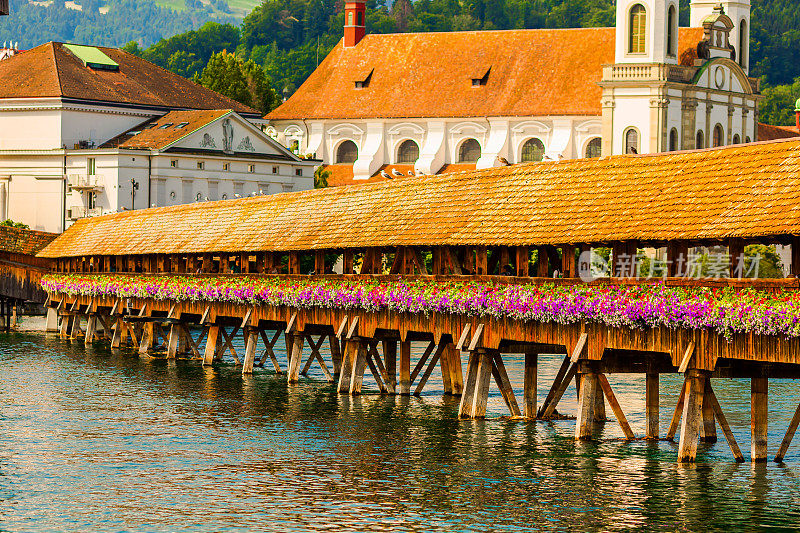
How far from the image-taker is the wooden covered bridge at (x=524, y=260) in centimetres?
3356

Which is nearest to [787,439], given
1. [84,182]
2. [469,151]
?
[84,182]

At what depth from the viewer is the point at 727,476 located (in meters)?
33.8

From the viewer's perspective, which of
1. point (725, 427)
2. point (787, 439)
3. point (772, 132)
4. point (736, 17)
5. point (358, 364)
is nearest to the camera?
point (787, 439)

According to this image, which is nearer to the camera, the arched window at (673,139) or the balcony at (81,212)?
the balcony at (81,212)

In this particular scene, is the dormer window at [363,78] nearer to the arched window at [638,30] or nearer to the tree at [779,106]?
the arched window at [638,30]

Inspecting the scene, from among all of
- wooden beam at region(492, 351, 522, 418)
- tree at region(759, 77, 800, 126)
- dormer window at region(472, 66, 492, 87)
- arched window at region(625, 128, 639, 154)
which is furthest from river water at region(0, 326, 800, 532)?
tree at region(759, 77, 800, 126)

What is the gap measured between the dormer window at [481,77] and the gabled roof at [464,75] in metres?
0.12

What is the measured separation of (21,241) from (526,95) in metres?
51.8

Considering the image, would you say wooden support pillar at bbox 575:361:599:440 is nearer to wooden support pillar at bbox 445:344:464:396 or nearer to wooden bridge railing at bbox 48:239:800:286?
wooden bridge railing at bbox 48:239:800:286

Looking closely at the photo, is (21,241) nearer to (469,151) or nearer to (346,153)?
(469,151)

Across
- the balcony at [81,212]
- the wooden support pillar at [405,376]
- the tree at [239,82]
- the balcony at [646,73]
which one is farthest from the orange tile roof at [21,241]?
the tree at [239,82]

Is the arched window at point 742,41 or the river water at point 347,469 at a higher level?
the arched window at point 742,41

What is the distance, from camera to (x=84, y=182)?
11475 cm

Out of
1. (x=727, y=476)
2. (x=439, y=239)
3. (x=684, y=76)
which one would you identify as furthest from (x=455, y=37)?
(x=727, y=476)
